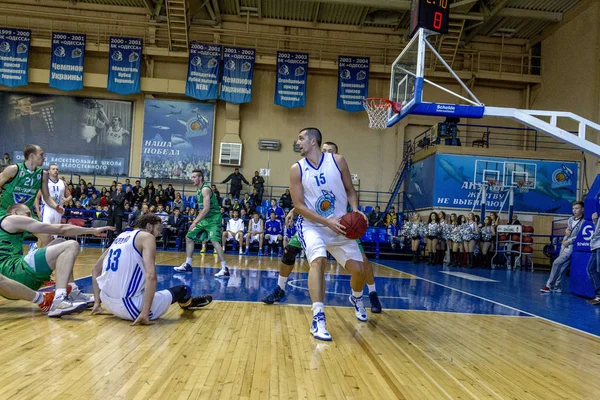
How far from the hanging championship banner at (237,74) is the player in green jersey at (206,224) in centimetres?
1111

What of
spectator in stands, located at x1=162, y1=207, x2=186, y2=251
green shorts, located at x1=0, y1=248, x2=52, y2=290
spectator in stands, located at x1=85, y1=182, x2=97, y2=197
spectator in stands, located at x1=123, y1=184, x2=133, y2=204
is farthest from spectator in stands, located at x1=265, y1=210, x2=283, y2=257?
green shorts, located at x1=0, y1=248, x2=52, y2=290

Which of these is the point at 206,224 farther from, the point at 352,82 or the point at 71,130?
the point at 71,130

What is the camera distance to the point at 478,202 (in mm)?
16281

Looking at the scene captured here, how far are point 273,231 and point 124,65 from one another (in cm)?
936

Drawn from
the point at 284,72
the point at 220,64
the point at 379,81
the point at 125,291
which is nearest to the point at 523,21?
the point at 379,81

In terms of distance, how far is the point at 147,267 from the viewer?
3973 mm

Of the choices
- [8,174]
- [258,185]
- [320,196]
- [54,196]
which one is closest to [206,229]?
[54,196]

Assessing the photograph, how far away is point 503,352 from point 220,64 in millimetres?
17358

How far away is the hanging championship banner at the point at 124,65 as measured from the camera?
61.9 ft

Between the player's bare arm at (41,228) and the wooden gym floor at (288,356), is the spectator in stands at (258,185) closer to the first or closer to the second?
the wooden gym floor at (288,356)

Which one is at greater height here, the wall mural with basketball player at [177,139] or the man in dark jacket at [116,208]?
the wall mural with basketball player at [177,139]

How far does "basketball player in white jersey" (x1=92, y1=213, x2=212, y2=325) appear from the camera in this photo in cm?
404

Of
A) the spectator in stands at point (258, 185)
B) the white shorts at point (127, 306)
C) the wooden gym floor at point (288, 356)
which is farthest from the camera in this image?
the spectator in stands at point (258, 185)

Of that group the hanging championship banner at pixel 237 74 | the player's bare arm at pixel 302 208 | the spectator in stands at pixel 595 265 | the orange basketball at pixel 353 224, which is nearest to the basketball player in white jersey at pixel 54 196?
the player's bare arm at pixel 302 208
